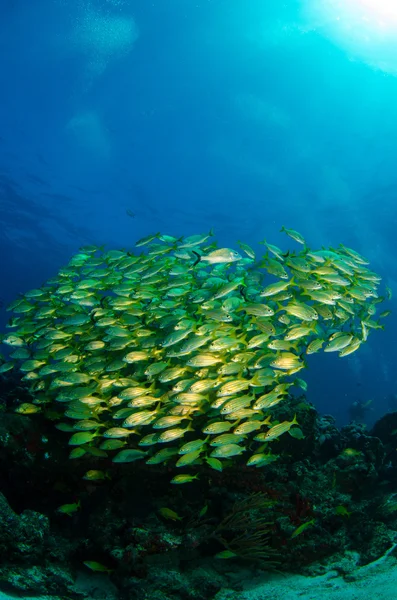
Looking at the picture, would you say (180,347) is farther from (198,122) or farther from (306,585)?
(198,122)

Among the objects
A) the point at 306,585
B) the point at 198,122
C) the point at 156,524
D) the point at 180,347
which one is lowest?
the point at 306,585

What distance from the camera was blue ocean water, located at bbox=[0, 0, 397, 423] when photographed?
912 inches

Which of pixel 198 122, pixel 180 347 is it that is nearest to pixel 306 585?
pixel 180 347

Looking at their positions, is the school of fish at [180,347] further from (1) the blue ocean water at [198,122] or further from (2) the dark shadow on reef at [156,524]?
(1) the blue ocean water at [198,122]

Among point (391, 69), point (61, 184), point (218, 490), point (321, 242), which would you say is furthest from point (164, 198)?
point (218, 490)

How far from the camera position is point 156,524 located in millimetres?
5508

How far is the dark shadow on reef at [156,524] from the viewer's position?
15.5 feet

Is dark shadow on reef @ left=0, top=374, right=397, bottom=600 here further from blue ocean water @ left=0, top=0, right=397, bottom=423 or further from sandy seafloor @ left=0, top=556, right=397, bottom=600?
blue ocean water @ left=0, top=0, right=397, bottom=423

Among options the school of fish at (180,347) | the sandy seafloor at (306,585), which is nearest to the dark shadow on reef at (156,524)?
the sandy seafloor at (306,585)

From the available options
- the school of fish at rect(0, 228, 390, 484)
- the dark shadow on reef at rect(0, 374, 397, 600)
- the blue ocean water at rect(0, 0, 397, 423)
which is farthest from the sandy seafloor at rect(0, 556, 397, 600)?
the blue ocean water at rect(0, 0, 397, 423)

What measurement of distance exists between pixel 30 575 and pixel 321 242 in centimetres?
3828

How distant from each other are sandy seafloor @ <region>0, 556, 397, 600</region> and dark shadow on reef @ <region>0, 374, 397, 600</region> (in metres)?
0.04

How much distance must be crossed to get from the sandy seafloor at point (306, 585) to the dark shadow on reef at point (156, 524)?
0.14 ft

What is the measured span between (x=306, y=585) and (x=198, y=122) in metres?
31.8
